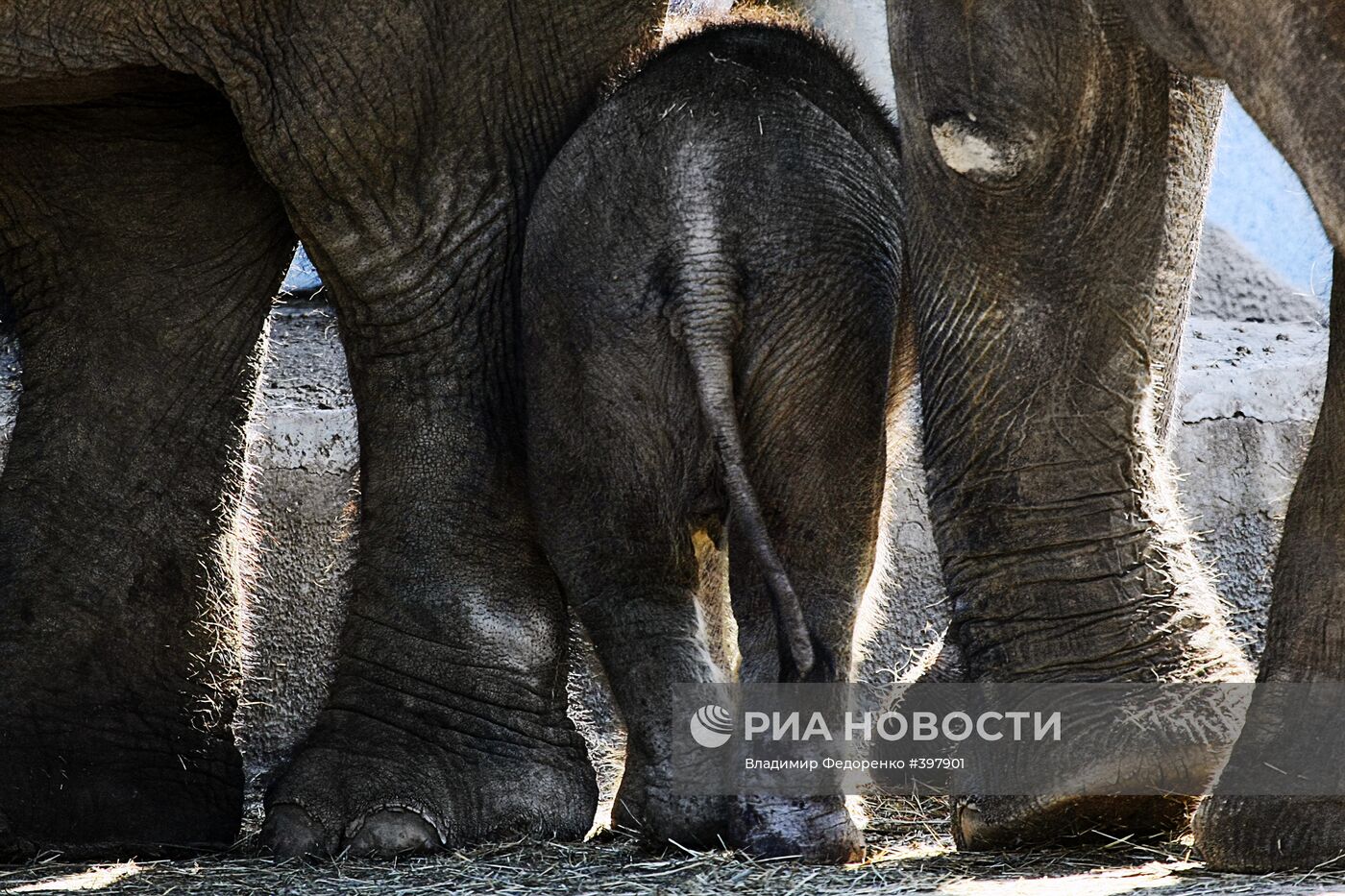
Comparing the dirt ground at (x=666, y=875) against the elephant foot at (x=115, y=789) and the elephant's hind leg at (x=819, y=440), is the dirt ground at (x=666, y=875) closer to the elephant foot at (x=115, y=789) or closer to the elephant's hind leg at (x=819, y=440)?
the elephant foot at (x=115, y=789)

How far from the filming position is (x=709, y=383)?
299 cm

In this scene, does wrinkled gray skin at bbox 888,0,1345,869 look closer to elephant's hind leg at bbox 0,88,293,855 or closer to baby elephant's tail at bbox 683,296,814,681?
baby elephant's tail at bbox 683,296,814,681

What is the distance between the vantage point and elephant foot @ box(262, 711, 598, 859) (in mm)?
3188

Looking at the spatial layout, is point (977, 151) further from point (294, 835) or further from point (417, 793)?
point (294, 835)

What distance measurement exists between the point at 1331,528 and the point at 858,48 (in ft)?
Answer: 10.3

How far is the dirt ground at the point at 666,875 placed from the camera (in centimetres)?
264

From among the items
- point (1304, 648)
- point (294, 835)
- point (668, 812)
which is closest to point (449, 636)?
point (294, 835)

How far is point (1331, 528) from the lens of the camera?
8.85 feet

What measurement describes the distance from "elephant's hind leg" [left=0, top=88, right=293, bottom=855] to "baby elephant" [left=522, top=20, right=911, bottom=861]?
717 millimetres

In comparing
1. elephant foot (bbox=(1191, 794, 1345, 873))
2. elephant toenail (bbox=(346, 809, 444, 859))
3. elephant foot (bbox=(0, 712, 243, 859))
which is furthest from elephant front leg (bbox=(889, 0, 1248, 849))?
elephant foot (bbox=(0, 712, 243, 859))

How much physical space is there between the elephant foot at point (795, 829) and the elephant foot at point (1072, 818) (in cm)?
18

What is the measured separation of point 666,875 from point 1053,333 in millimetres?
839

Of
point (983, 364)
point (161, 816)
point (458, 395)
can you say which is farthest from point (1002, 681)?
point (161, 816)

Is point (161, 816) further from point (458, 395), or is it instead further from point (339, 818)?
point (458, 395)
